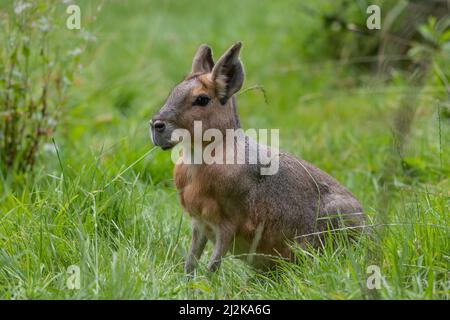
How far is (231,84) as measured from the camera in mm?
4391

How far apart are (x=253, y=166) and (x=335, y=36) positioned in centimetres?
557

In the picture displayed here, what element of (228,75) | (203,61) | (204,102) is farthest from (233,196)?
(203,61)

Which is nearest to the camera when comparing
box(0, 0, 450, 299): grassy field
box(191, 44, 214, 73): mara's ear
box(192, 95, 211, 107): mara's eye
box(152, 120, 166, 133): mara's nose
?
box(0, 0, 450, 299): grassy field

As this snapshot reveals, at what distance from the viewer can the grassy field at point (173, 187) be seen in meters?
3.95

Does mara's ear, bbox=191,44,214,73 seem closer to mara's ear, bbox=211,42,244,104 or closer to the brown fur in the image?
the brown fur

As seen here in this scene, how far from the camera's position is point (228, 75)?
173 inches

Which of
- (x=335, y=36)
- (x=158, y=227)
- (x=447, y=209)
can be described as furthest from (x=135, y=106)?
(x=447, y=209)

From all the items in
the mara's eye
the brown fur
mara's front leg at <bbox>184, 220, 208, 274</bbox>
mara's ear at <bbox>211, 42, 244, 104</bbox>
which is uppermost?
mara's ear at <bbox>211, 42, 244, 104</bbox>

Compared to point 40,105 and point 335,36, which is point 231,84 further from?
point 335,36

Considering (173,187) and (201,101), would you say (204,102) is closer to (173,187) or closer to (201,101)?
(201,101)

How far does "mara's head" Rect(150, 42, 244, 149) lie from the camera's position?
13.9 feet

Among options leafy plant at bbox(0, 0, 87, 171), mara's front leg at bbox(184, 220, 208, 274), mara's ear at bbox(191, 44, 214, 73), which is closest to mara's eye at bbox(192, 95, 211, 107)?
mara's ear at bbox(191, 44, 214, 73)

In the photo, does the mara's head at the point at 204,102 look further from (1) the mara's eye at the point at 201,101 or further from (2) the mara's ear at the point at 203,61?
(2) the mara's ear at the point at 203,61

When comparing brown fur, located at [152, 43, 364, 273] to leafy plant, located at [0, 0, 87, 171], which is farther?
leafy plant, located at [0, 0, 87, 171]
